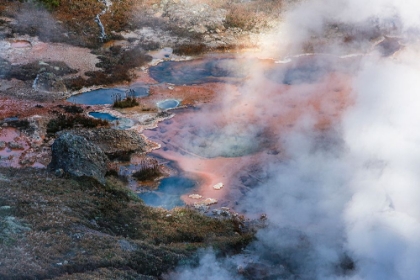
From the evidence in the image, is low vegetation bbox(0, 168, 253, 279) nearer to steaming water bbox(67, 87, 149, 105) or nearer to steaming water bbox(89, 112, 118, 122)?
steaming water bbox(89, 112, 118, 122)

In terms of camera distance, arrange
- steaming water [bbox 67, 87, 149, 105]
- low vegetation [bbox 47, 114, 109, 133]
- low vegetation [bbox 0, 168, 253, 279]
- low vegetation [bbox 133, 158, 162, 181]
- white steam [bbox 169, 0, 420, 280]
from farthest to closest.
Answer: steaming water [bbox 67, 87, 149, 105] → low vegetation [bbox 47, 114, 109, 133] → low vegetation [bbox 133, 158, 162, 181] → low vegetation [bbox 0, 168, 253, 279] → white steam [bbox 169, 0, 420, 280]

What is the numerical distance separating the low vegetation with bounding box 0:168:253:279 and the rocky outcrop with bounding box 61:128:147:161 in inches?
71.1

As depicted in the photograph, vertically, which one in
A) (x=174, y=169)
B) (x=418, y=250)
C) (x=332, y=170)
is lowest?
(x=174, y=169)

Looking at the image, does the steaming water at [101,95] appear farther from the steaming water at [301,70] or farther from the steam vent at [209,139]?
the steaming water at [301,70]

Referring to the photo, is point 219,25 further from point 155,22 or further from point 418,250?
point 418,250

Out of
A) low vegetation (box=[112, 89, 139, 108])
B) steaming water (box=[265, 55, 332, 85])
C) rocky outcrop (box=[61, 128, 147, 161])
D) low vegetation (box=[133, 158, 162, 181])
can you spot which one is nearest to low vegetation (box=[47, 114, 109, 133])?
rocky outcrop (box=[61, 128, 147, 161])

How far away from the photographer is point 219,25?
1914cm

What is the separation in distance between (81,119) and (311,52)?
8345mm

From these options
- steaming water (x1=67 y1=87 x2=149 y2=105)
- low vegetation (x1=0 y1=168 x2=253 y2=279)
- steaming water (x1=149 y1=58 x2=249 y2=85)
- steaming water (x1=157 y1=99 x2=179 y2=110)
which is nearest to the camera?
low vegetation (x1=0 y1=168 x2=253 y2=279)

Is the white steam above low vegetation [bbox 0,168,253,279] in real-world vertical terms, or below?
above

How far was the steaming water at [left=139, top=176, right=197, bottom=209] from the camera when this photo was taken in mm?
8883

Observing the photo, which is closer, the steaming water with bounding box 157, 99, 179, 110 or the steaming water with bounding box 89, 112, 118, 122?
the steaming water with bounding box 89, 112, 118, 122

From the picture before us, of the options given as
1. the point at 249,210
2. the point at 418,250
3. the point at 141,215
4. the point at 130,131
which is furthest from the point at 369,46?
the point at 418,250

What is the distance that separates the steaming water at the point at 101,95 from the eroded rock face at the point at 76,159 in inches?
159
